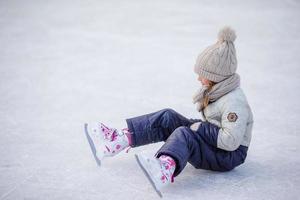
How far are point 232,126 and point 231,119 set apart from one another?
0.10 ft

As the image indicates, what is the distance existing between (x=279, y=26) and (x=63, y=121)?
8.83ft

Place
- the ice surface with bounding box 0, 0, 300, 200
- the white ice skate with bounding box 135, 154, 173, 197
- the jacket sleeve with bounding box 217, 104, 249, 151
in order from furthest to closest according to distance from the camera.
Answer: the ice surface with bounding box 0, 0, 300, 200
the jacket sleeve with bounding box 217, 104, 249, 151
the white ice skate with bounding box 135, 154, 173, 197

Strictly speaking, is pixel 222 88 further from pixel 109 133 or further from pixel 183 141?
pixel 109 133

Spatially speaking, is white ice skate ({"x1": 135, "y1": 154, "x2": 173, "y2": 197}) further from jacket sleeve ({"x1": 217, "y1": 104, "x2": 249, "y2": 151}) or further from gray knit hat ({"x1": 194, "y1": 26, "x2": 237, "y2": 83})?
gray knit hat ({"x1": 194, "y1": 26, "x2": 237, "y2": 83})

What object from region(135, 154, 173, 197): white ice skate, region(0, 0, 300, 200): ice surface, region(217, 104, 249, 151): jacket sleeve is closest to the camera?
region(135, 154, 173, 197): white ice skate

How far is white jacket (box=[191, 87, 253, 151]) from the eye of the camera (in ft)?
6.64

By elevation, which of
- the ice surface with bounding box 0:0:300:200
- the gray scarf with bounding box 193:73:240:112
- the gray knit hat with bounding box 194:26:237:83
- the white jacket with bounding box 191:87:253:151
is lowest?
the ice surface with bounding box 0:0:300:200

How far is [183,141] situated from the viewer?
2039mm

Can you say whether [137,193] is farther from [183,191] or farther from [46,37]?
[46,37]

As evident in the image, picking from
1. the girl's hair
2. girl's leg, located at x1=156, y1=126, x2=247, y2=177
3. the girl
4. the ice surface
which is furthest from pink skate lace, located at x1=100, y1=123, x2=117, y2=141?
the girl's hair

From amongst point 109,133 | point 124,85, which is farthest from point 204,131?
point 124,85

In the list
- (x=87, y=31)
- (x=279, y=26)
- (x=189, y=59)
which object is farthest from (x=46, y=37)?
(x=279, y=26)

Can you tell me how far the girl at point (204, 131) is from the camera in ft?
6.57

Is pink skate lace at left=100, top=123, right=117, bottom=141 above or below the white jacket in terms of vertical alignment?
below
